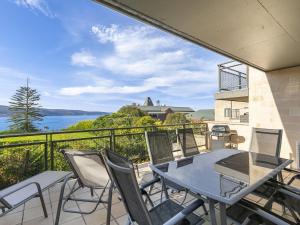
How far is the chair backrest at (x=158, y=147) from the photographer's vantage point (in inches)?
108

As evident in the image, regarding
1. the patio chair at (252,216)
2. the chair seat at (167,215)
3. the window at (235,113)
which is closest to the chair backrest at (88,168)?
the chair seat at (167,215)

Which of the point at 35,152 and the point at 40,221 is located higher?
the point at 35,152

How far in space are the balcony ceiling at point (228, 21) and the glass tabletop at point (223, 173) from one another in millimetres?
1703

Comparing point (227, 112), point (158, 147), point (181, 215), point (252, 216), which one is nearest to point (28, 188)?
point (158, 147)

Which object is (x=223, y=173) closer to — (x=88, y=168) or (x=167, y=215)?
(x=167, y=215)

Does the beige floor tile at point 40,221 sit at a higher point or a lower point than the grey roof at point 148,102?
lower

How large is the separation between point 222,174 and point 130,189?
1.21 m

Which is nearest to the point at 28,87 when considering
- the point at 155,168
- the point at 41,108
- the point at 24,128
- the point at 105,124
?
the point at 41,108

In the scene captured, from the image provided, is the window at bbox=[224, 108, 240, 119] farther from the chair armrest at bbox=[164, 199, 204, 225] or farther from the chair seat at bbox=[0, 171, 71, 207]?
the chair armrest at bbox=[164, 199, 204, 225]

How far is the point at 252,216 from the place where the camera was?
1602mm

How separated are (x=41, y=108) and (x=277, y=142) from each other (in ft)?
35.5

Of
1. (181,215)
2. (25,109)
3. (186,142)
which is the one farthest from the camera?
(25,109)

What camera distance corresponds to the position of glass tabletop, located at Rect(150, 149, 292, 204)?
1.56 metres

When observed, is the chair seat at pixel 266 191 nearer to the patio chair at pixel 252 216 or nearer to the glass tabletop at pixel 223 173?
the glass tabletop at pixel 223 173
